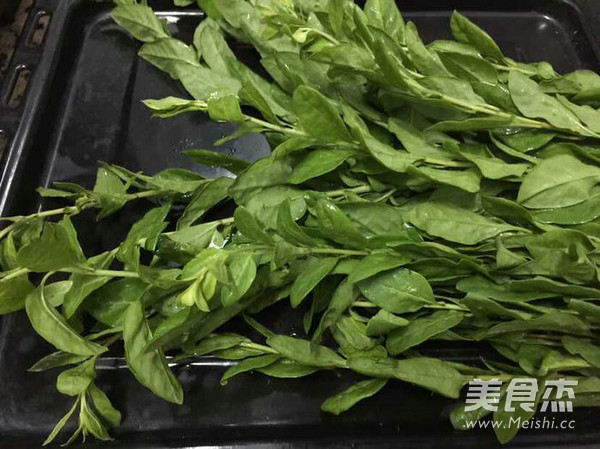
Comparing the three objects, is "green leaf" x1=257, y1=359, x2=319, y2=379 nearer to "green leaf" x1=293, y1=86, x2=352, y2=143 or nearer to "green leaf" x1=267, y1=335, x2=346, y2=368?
"green leaf" x1=267, y1=335, x2=346, y2=368

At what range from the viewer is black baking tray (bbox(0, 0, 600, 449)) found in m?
0.59

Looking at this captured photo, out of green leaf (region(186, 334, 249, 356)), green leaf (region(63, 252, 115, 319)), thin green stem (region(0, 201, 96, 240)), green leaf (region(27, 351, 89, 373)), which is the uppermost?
→ thin green stem (region(0, 201, 96, 240))

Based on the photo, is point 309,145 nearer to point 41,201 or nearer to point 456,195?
point 456,195

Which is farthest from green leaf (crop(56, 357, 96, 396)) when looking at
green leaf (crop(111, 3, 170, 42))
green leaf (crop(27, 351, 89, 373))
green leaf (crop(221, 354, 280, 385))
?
green leaf (crop(111, 3, 170, 42))

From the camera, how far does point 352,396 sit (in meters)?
0.57

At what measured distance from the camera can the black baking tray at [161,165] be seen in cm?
59

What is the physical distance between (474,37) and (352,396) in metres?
0.41

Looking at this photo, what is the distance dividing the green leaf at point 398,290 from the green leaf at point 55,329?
0.87 ft

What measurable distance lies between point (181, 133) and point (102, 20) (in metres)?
0.26

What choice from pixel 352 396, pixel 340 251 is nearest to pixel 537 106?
pixel 340 251

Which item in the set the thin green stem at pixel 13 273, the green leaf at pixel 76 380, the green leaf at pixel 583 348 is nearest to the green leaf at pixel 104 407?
the green leaf at pixel 76 380

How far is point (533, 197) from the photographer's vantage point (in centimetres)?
54

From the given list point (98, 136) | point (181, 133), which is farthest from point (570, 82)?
point (98, 136)

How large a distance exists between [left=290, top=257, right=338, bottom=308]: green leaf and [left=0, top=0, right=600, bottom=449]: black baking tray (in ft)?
0.47
